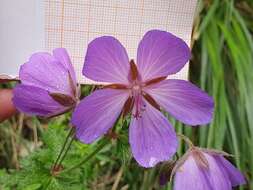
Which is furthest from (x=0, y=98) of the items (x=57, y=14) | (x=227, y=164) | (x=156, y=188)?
(x=156, y=188)

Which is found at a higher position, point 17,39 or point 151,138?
point 17,39

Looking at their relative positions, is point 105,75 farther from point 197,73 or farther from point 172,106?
point 197,73

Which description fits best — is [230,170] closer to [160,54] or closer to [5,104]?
[160,54]

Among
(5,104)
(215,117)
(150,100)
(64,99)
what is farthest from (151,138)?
(215,117)

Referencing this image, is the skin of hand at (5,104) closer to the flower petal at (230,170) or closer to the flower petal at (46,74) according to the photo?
the flower petal at (46,74)

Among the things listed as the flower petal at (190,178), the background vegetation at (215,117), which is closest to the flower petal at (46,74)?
the flower petal at (190,178)

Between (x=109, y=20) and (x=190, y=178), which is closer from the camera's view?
(x=190, y=178)

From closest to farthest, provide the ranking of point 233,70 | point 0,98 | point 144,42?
point 144,42 < point 0,98 < point 233,70
